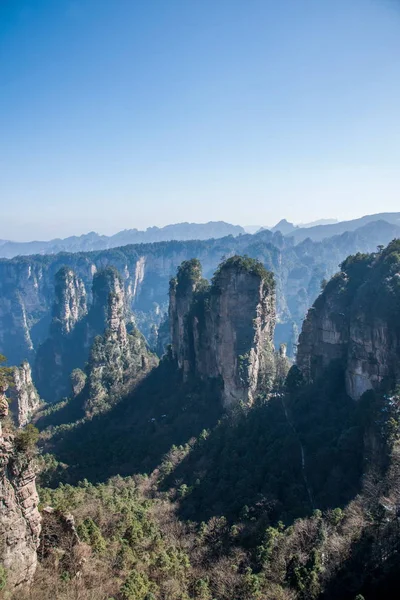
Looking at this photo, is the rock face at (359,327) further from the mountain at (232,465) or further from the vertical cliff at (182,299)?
the vertical cliff at (182,299)

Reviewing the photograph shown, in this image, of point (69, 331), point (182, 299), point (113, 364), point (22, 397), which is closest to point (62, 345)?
point (69, 331)

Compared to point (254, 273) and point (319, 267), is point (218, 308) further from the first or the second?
point (319, 267)

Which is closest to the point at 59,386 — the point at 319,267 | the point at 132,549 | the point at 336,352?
the point at 336,352

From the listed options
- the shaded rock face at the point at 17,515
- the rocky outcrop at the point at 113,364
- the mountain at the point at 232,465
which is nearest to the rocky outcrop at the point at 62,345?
the rocky outcrop at the point at 113,364

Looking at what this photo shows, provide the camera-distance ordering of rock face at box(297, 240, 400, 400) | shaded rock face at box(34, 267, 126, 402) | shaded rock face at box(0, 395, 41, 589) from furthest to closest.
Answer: shaded rock face at box(34, 267, 126, 402) → rock face at box(297, 240, 400, 400) → shaded rock face at box(0, 395, 41, 589)

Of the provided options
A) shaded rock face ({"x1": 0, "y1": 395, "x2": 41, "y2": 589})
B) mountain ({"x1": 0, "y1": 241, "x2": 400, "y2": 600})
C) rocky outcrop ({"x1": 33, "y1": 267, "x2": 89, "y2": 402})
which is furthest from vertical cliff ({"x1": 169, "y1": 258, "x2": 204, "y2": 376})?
rocky outcrop ({"x1": 33, "y1": 267, "x2": 89, "y2": 402})

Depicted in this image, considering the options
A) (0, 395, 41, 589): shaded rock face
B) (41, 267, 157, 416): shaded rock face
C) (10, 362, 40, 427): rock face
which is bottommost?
(10, 362, 40, 427): rock face

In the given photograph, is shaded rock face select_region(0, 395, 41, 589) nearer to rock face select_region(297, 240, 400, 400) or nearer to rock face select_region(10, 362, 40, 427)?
rock face select_region(297, 240, 400, 400)
